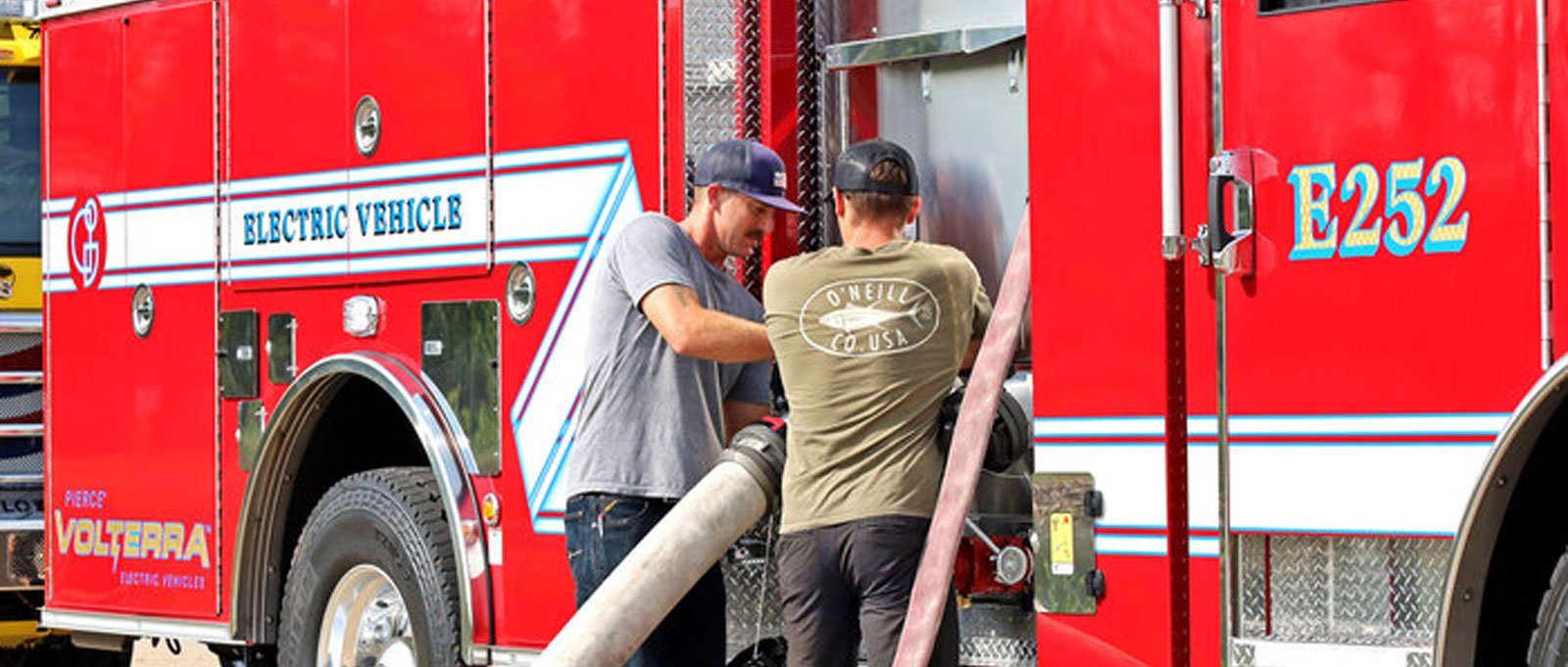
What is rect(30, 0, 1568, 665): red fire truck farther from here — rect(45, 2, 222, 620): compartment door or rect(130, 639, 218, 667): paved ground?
rect(130, 639, 218, 667): paved ground

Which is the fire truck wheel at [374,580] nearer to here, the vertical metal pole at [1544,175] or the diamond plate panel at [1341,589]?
the diamond plate panel at [1341,589]

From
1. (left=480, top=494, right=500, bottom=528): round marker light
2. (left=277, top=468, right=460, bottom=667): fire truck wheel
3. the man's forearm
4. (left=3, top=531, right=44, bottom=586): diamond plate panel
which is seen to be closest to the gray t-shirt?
the man's forearm

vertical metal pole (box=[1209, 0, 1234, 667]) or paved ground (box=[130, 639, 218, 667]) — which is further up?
vertical metal pole (box=[1209, 0, 1234, 667])

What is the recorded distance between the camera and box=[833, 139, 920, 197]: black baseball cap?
5.75 metres

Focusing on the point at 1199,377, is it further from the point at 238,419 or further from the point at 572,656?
the point at 238,419

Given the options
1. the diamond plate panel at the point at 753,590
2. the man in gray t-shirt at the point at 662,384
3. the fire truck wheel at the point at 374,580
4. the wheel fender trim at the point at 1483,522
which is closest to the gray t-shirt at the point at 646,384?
the man in gray t-shirt at the point at 662,384

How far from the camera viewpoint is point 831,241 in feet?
22.1

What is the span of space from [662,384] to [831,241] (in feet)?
2.12

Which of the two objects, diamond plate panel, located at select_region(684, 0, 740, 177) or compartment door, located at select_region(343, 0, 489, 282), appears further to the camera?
compartment door, located at select_region(343, 0, 489, 282)

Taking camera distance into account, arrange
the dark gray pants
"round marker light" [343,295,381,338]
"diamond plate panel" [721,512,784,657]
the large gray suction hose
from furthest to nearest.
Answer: "round marker light" [343,295,381,338], "diamond plate panel" [721,512,784,657], the large gray suction hose, the dark gray pants

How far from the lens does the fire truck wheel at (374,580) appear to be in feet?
24.6

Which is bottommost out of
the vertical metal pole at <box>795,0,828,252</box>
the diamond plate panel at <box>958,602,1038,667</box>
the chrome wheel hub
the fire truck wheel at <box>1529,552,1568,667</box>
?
the chrome wheel hub

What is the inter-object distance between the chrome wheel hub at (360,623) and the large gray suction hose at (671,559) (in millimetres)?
1772

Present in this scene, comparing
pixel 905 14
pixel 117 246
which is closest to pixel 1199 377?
pixel 905 14
